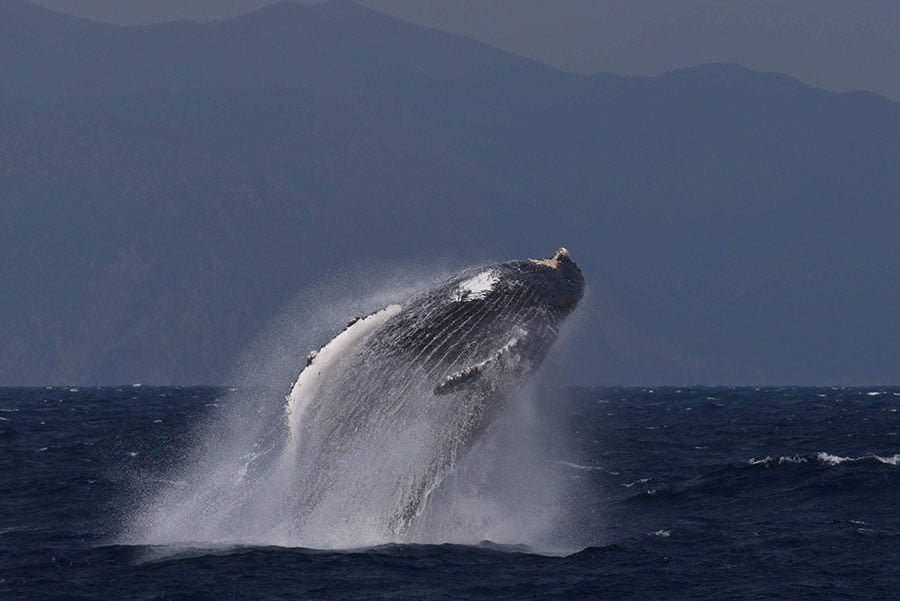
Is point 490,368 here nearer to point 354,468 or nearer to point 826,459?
point 354,468

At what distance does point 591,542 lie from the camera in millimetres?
21344

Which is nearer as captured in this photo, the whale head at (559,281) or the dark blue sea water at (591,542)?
the whale head at (559,281)

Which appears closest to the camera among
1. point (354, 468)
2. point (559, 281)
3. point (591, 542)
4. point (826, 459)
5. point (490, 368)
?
point (490, 368)

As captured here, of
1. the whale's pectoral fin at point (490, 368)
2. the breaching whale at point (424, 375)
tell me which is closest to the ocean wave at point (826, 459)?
the breaching whale at point (424, 375)

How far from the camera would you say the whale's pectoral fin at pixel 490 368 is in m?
16.5

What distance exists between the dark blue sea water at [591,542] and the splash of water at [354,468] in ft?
1.42

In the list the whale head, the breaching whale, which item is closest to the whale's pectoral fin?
the breaching whale

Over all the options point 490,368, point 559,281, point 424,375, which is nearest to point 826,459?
point 559,281

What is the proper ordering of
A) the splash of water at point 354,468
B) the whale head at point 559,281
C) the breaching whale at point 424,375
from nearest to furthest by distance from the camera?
the breaching whale at point 424,375 → the whale head at point 559,281 → the splash of water at point 354,468

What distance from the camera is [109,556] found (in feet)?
63.6

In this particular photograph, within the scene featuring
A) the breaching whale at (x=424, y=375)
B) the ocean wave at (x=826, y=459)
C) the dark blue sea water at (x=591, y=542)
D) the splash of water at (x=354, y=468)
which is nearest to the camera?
the breaching whale at (x=424, y=375)

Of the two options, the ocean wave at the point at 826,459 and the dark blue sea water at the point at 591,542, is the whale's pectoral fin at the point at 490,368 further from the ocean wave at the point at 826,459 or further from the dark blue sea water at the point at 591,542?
the ocean wave at the point at 826,459

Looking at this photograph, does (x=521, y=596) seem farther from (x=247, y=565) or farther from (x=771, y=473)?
(x=771, y=473)

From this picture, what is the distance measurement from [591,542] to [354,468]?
18.0ft
